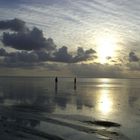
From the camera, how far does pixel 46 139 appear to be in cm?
1780

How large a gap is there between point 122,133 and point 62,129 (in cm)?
409

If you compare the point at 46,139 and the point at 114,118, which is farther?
the point at 114,118

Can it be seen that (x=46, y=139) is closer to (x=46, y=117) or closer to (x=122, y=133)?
(x=122, y=133)

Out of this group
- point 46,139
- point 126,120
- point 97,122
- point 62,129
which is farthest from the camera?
point 126,120

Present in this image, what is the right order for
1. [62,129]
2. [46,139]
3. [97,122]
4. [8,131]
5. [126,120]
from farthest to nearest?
[126,120]
[97,122]
[62,129]
[8,131]
[46,139]

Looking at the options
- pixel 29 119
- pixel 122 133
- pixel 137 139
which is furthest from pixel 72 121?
pixel 137 139

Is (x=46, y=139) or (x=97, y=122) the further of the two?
(x=97, y=122)

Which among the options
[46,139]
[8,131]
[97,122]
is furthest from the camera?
[97,122]

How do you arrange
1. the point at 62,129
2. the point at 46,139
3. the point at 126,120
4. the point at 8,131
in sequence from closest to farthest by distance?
the point at 46,139, the point at 8,131, the point at 62,129, the point at 126,120

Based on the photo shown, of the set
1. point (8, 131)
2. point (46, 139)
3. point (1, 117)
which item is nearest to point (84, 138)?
point (46, 139)

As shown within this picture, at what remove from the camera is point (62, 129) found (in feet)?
69.6

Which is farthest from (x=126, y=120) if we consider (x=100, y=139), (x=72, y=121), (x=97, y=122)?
(x=100, y=139)

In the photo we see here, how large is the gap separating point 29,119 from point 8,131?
19.0ft

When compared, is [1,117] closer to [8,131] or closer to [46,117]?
[46,117]
